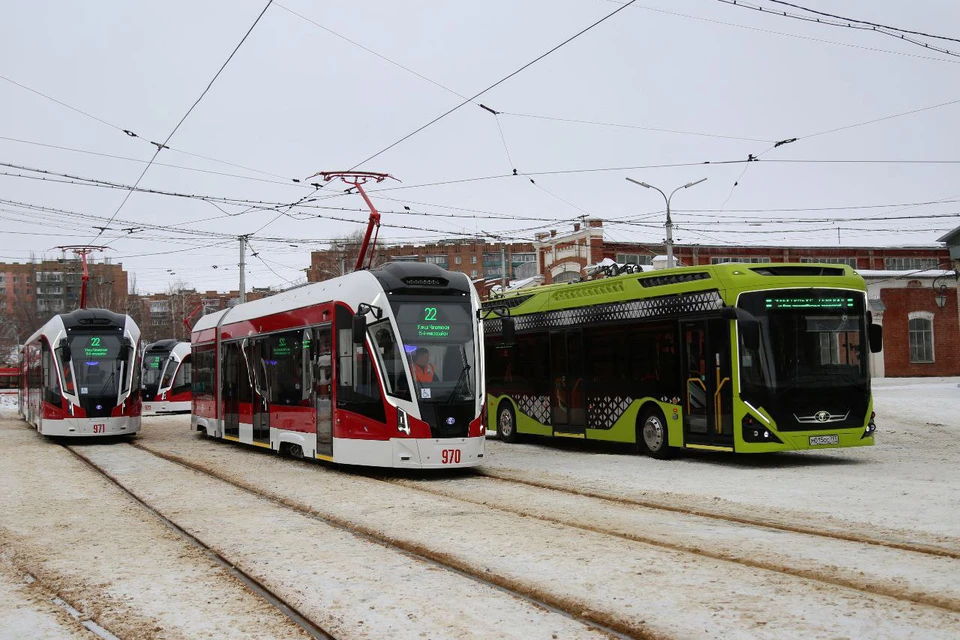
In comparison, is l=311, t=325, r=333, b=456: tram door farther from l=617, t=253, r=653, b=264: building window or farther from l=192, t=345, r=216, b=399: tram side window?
l=617, t=253, r=653, b=264: building window

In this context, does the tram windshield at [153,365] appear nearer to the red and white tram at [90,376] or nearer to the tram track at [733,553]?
the red and white tram at [90,376]

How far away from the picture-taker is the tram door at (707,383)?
1609cm

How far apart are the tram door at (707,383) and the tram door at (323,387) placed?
6.01m

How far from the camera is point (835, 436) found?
52.0 feet

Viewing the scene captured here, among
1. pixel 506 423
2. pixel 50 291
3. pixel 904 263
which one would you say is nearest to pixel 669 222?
pixel 506 423

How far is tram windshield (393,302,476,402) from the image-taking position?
15.0m

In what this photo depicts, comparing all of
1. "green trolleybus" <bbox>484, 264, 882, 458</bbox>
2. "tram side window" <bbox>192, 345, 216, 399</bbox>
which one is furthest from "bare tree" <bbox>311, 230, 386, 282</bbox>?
"green trolleybus" <bbox>484, 264, 882, 458</bbox>

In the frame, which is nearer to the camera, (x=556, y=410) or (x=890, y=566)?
(x=890, y=566)

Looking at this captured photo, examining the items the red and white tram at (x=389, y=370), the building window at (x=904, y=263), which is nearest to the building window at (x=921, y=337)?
the building window at (x=904, y=263)

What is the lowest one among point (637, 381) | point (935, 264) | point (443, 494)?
point (443, 494)

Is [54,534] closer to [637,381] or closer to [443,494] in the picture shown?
[443,494]

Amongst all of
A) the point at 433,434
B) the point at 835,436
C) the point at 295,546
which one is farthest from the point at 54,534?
the point at 835,436

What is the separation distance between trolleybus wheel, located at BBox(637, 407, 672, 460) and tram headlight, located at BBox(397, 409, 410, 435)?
508cm

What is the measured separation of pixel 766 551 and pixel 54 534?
7111 millimetres
